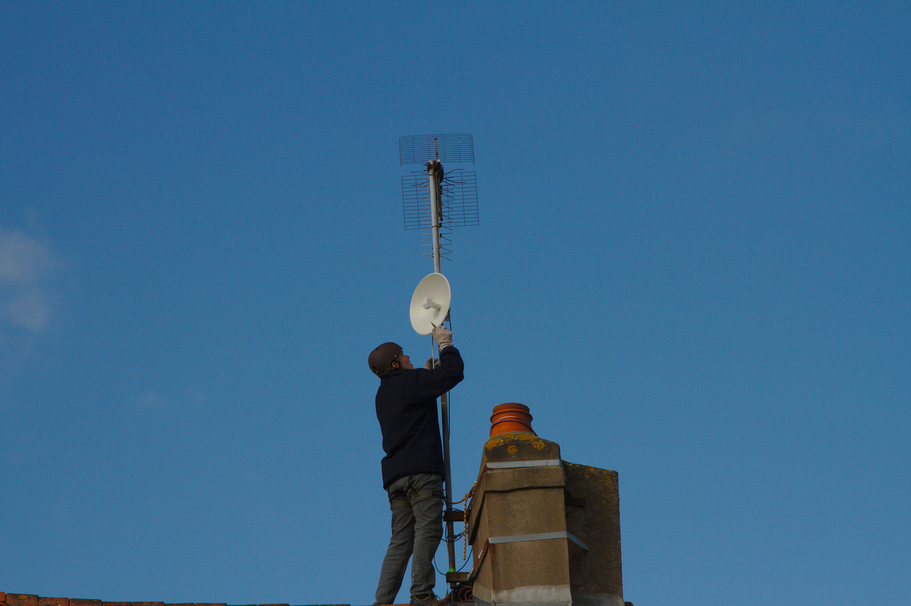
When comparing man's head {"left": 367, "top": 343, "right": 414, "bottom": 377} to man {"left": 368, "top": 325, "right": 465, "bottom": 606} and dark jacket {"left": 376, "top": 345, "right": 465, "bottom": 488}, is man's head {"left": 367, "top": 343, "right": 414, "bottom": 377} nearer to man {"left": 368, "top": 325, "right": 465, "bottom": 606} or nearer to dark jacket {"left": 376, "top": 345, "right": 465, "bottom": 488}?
man {"left": 368, "top": 325, "right": 465, "bottom": 606}

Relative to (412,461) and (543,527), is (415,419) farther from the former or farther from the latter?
(543,527)

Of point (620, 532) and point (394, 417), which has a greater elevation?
point (394, 417)

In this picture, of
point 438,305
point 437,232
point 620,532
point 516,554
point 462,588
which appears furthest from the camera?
point 437,232

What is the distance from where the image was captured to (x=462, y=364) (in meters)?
7.72

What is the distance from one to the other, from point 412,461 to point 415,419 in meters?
0.34

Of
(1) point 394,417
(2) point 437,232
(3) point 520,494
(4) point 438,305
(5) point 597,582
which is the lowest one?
(5) point 597,582

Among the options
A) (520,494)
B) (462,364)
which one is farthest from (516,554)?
(462,364)

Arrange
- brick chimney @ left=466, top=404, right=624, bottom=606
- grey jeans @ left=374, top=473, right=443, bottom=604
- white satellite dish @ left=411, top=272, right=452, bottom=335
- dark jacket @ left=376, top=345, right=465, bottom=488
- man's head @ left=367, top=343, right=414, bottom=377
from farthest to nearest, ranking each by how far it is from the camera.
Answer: white satellite dish @ left=411, top=272, right=452, bottom=335, man's head @ left=367, top=343, right=414, bottom=377, dark jacket @ left=376, top=345, right=465, bottom=488, grey jeans @ left=374, top=473, right=443, bottom=604, brick chimney @ left=466, top=404, right=624, bottom=606

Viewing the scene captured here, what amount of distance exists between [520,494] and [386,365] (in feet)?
6.86

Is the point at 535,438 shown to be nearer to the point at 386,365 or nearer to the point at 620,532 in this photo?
the point at 620,532

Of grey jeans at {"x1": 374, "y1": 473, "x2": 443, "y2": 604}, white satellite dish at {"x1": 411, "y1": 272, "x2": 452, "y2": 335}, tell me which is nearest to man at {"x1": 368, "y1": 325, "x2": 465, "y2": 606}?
grey jeans at {"x1": 374, "y1": 473, "x2": 443, "y2": 604}

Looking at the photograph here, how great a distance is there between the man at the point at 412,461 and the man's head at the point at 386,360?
0.30ft

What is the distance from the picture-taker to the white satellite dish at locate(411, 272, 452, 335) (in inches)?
350

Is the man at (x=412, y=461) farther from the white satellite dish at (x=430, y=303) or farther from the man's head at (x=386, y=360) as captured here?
the white satellite dish at (x=430, y=303)
